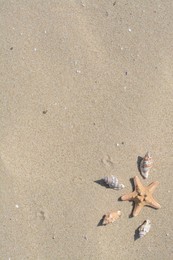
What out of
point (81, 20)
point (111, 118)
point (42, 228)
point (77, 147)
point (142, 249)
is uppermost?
point (81, 20)

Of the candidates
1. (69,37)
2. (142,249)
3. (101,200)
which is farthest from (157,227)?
(69,37)

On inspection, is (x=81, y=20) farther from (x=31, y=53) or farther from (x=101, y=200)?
(x=101, y=200)

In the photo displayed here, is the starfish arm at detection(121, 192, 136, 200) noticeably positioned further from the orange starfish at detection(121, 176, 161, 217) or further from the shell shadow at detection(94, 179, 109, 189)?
the shell shadow at detection(94, 179, 109, 189)

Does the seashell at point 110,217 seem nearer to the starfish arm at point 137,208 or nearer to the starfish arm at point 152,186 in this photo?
the starfish arm at point 137,208

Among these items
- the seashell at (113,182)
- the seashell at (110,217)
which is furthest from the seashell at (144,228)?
the seashell at (113,182)

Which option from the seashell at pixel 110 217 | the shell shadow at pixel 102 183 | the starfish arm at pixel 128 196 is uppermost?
the starfish arm at pixel 128 196
